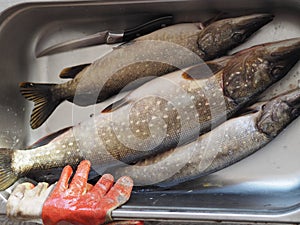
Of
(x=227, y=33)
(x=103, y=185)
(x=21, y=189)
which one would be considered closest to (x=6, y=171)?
(x=21, y=189)

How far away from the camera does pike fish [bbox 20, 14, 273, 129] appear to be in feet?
5.14

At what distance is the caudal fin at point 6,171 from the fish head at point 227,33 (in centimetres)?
62

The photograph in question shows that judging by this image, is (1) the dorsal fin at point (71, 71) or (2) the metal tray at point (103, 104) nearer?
(2) the metal tray at point (103, 104)

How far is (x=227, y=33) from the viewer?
1560mm

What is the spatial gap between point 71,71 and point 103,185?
0.39m

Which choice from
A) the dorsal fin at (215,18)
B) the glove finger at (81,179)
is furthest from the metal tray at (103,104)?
the glove finger at (81,179)

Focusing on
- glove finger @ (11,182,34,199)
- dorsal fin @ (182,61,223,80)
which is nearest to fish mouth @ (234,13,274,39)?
dorsal fin @ (182,61,223,80)

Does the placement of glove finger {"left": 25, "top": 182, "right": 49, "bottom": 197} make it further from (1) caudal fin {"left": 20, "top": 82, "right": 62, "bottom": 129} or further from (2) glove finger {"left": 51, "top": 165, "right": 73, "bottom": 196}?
(1) caudal fin {"left": 20, "top": 82, "right": 62, "bottom": 129}

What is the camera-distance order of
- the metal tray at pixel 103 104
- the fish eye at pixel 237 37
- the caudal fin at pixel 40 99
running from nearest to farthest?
the metal tray at pixel 103 104, the fish eye at pixel 237 37, the caudal fin at pixel 40 99

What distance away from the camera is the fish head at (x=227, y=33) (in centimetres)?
155

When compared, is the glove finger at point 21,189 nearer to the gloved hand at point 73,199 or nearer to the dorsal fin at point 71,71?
the gloved hand at point 73,199

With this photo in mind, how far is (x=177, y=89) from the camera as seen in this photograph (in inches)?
60.7

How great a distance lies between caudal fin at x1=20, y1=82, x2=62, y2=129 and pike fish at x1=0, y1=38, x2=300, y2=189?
106mm

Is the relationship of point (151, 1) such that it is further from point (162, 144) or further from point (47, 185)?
point (47, 185)
